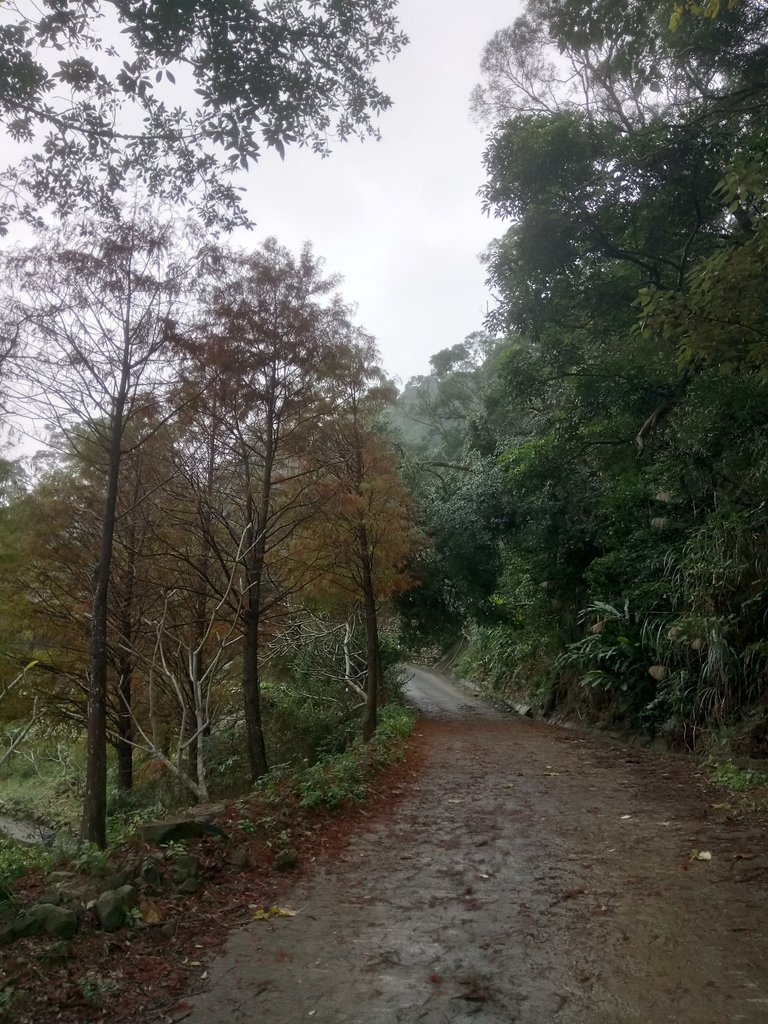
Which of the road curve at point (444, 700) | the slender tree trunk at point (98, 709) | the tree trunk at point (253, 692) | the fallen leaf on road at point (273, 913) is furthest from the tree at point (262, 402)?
the road curve at point (444, 700)

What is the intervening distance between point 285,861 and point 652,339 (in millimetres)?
7628

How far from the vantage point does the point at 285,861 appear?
616 cm

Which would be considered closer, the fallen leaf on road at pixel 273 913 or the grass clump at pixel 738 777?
the fallen leaf on road at pixel 273 913

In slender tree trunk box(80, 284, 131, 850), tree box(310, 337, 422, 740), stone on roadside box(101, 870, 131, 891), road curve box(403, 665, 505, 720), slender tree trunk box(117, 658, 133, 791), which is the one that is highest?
tree box(310, 337, 422, 740)

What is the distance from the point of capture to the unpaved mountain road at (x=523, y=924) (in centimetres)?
378

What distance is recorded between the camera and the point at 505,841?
6738mm

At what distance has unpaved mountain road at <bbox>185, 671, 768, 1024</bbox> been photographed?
3.78 m

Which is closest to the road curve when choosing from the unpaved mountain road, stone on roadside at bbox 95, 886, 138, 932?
the unpaved mountain road

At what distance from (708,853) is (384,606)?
15.3 metres

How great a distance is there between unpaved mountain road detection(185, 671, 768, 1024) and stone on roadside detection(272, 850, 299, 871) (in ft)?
0.61

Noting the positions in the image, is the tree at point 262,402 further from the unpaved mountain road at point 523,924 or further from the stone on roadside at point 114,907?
the stone on roadside at point 114,907

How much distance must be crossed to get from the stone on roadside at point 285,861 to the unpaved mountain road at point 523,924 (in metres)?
0.19

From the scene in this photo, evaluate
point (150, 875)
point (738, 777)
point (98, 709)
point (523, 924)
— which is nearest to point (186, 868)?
point (150, 875)

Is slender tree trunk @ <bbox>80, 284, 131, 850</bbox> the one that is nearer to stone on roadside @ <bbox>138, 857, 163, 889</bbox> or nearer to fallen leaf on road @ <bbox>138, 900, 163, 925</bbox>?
stone on roadside @ <bbox>138, 857, 163, 889</bbox>
